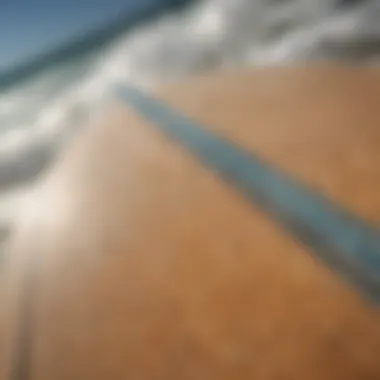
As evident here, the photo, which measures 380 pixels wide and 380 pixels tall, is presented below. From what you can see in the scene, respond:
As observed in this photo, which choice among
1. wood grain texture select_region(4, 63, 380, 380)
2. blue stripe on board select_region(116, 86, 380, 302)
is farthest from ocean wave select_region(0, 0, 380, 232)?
blue stripe on board select_region(116, 86, 380, 302)

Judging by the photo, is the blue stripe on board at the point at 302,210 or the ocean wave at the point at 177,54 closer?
the blue stripe on board at the point at 302,210

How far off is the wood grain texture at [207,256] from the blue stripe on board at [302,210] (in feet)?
0.03

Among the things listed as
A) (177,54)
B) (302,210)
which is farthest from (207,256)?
(177,54)

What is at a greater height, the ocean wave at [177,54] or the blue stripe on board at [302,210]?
the ocean wave at [177,54]

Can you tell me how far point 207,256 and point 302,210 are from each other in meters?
0.09

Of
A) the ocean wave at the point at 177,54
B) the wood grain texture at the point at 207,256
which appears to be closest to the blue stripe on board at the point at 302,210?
the wood grain texture at the point at 207,256

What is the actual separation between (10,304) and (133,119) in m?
0.36

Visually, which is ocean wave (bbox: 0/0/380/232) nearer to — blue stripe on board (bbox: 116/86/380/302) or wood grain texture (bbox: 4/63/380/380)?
wood grain texture (bbox: 4/63/380/380)

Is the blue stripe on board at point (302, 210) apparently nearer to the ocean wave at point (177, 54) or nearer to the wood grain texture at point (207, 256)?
the wood grain texture at point (207, 256)

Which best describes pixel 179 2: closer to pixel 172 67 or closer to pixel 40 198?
pixel 172 67

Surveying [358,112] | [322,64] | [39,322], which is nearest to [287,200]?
[358,112]

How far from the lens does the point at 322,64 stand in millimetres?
871

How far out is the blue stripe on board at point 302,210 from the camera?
0.45 m

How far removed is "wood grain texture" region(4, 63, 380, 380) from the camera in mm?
438
